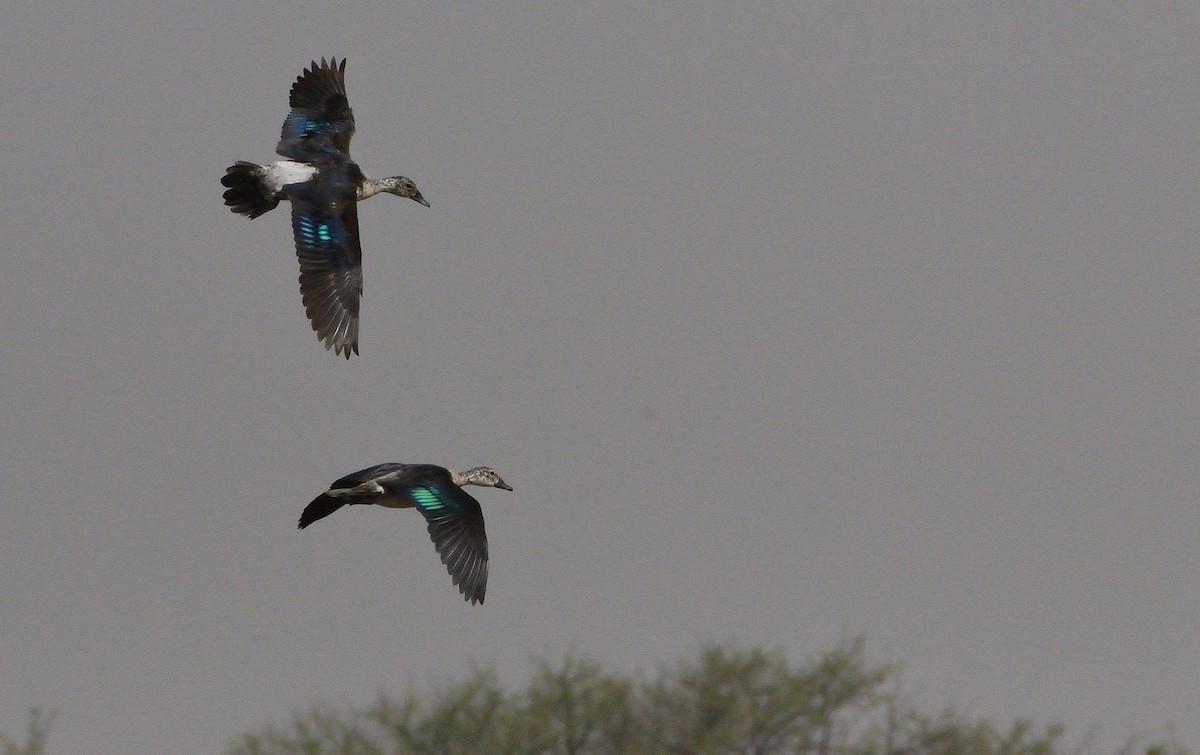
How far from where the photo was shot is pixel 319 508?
1495 centimetres

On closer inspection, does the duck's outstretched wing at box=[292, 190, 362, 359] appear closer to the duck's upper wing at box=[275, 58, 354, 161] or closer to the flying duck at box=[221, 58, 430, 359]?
the flying duck at box=[221, 58, 430, 359]

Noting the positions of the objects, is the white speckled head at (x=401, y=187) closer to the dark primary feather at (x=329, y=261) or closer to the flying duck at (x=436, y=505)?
the dark primary feather at (x=329, y=261)

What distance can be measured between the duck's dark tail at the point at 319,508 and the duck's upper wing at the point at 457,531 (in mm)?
715

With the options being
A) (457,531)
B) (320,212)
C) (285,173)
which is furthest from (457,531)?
(285,173)

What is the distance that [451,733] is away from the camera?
25.7m

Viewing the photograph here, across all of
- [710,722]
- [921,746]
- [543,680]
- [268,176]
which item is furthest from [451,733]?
[268,176]

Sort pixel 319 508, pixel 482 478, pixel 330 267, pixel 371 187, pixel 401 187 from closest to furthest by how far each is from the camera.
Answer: pixel 319 508 → pixel 330 267 → pixel 371 187 → pixel 401 187 → pixel 482 478

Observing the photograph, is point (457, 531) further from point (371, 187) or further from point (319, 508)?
point (371, 187)

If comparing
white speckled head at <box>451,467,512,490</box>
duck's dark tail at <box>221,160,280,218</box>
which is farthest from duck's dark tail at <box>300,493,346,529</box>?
white speckled head at <box>451,467,512,490</box>

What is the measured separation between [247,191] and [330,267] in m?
0.89

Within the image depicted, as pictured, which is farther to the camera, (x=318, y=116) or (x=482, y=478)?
(x=482, y=478)

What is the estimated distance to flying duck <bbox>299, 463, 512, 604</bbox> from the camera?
49.5ft

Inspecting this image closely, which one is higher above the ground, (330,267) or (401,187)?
(401,187)

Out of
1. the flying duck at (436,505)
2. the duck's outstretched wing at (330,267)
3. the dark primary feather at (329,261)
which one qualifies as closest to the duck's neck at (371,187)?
the dark primary feather at (329,261)
